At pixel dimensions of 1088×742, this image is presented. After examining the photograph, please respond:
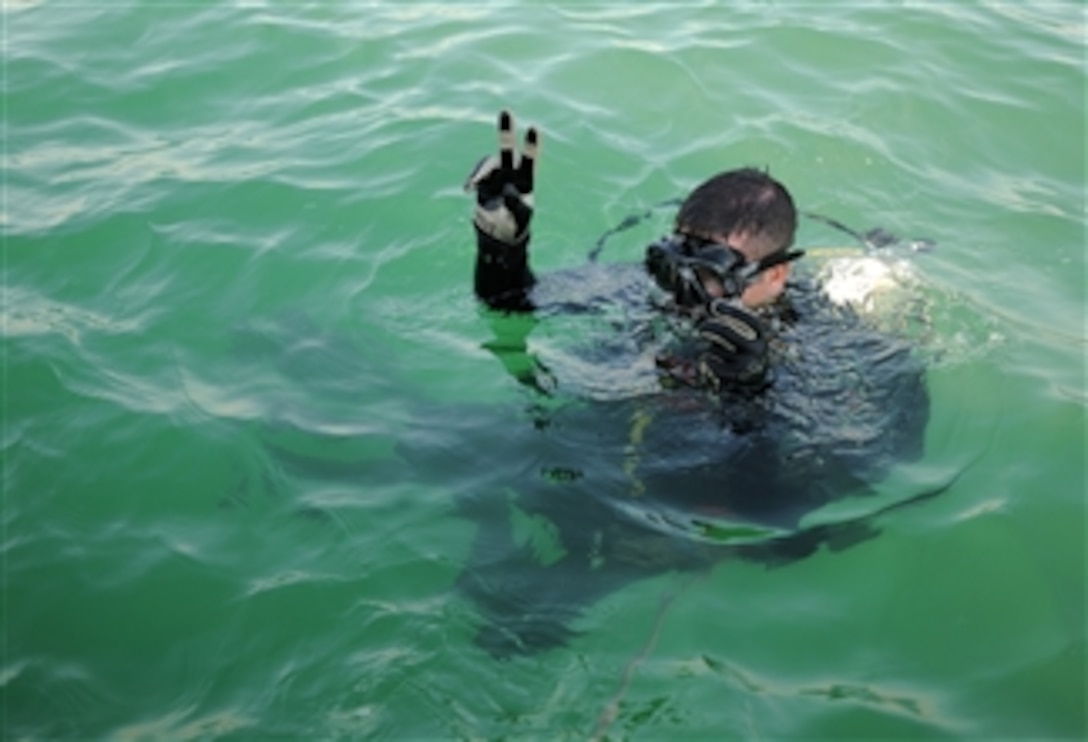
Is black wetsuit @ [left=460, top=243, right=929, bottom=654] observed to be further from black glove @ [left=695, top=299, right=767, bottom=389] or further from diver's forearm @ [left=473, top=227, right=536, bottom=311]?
black glove @ [left=695, top=299, right=767, bottom=389]

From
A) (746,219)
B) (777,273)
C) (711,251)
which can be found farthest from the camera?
(777,273)

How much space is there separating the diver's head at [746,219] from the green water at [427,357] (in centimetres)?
101

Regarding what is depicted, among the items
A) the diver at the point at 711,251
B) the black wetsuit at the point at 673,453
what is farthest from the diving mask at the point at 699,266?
the black wetsuit at the point at 673,453

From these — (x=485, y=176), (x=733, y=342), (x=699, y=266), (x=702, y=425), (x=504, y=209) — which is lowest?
(x=702, y=425)

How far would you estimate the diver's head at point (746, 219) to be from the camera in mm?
3893

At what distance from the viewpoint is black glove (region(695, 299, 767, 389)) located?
11.8 ft

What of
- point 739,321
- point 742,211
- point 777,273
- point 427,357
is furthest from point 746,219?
point 427,357

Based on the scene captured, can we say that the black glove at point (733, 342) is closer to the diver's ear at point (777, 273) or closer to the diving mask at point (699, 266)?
the diving mask at point (699, 266)

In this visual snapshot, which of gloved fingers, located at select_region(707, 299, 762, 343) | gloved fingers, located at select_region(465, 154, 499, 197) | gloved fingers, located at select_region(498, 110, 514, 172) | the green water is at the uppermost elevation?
gloved fingers, located at select_region(498, 110, 514, 172)

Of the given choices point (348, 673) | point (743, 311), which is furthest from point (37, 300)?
point (743, 311)

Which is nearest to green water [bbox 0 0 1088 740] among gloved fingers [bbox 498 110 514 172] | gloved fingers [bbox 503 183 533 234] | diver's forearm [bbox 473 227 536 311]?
diver's forearm [bbox 473 227 536 311]

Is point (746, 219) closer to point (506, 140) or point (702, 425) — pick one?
point (702, 425)

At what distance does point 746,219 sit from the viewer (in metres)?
3.90

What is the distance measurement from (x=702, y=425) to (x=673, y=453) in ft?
0.53
